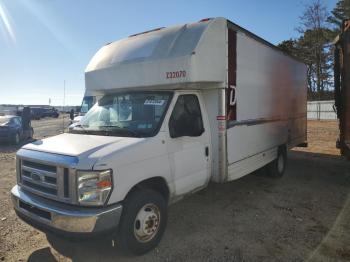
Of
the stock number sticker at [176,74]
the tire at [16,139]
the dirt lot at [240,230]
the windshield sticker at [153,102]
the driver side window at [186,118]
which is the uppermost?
the stock number sticker at [176,74]

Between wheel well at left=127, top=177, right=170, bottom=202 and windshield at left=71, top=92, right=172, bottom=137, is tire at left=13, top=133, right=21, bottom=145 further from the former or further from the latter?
wheel well at left=127, top=177, right=170, bottom=202

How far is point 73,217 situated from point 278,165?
20.0 feet

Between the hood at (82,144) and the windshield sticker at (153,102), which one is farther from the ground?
the windshield sticker at (153,102)

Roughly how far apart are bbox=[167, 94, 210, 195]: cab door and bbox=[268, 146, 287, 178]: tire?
3.42 metres

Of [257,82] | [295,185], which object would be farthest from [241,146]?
[295,185]

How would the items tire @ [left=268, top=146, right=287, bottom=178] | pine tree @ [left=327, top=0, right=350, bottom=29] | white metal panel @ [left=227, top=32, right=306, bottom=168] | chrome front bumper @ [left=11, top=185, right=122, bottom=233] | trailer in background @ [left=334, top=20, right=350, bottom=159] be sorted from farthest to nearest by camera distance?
pine tree @ [left=327, top=0, right=350, bottom=29], tire @ [left=268, top=146, right=287, bottom=178], trailer in background @ [left=334, top=20, right=350, bottom=159], white metal panel @ [left=227, top=32, right=306, bottom=168], chrome front bumper @ [left=11, top=185, right=122, bottom=233]

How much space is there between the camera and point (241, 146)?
6215 millimetres

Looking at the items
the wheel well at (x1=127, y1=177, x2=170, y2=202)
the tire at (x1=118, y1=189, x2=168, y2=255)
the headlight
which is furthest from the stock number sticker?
the headlight

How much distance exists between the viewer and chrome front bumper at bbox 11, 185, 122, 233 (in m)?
3.68

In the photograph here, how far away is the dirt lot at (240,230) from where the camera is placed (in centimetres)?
441

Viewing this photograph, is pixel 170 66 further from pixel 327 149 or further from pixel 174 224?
pixel 327 149


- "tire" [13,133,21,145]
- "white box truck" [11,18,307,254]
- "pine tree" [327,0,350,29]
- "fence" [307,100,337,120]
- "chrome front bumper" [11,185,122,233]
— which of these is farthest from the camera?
"pine tree" [327,0,350,29]

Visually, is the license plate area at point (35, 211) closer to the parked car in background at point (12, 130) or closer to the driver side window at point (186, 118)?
the driver side window at point (186, 118)

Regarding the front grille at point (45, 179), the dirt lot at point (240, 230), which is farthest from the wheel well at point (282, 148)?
the front grille at point (45, 179)
